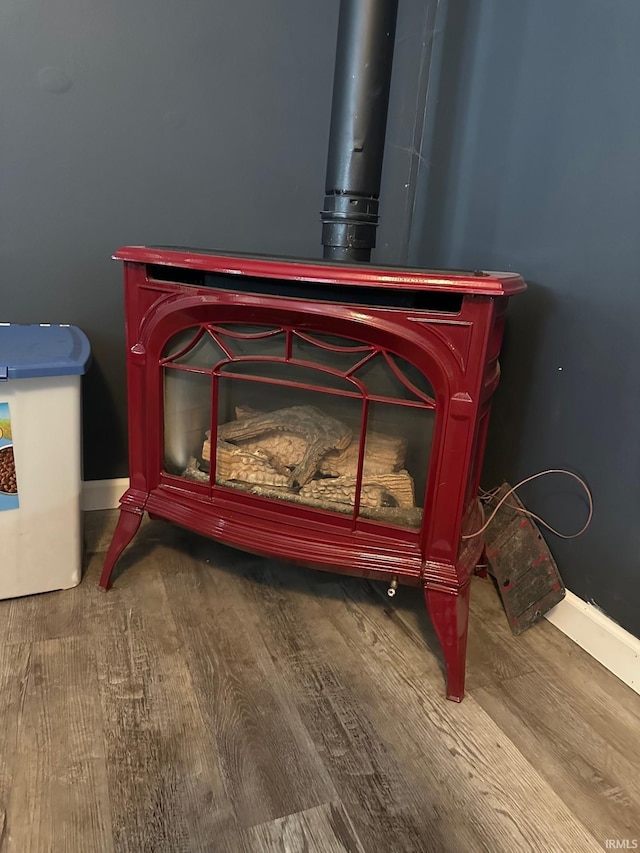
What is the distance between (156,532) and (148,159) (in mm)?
968

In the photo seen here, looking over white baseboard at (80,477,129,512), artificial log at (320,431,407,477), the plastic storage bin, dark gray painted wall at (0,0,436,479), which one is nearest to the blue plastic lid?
the plastic storage bin

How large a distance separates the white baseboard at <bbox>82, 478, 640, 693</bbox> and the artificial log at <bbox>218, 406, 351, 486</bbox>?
63cm

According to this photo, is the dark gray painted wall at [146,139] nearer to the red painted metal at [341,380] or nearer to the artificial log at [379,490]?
the red painted metal at [341,380]

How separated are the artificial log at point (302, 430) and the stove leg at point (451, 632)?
0.34 m

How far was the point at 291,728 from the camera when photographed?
112 cm

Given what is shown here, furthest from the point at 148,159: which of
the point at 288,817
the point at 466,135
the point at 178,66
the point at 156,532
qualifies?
the point at 288,817

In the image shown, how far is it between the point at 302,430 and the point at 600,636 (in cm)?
75

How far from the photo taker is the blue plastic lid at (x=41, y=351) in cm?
125

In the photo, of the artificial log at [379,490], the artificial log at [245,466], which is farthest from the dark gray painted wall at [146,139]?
the artificial log at [379,490]

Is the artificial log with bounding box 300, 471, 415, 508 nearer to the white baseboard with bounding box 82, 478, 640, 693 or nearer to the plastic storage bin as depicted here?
the white baseboard with bounding box 82, 478, 640, 693

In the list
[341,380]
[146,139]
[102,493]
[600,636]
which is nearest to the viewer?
[341,380]

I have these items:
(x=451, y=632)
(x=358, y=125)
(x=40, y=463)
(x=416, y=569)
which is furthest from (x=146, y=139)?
(x=451, y=632)

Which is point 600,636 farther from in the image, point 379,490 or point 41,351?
point 41,351

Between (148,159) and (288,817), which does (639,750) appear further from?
(148,159)
